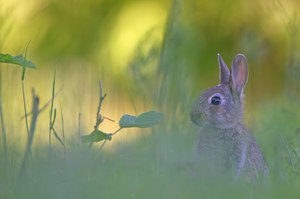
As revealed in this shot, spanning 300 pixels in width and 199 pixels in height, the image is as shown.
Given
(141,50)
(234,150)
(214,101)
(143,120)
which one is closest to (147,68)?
(141,50)

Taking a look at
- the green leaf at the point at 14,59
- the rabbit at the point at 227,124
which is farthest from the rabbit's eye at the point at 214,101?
the green leaf at the point at 14,59

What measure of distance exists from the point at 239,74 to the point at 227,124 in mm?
373

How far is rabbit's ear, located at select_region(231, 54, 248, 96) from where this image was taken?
523 centimetres

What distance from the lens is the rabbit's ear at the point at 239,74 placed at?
5.23 meters

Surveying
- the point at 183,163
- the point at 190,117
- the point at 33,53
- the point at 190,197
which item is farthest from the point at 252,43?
the point at 33,53

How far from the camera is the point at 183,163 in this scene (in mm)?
3275

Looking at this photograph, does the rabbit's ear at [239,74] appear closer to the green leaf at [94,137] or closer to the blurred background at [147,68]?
the blurred background at [147,68]

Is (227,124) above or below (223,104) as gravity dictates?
below

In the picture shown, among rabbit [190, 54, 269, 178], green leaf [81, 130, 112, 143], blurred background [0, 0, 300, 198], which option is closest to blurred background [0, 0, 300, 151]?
blurred background [0, 0, 300, 198]

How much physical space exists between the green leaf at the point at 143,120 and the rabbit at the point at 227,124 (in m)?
0.76

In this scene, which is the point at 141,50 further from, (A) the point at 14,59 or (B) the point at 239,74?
(A) the point at 14,59

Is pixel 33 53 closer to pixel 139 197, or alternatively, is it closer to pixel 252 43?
pixel 252 43

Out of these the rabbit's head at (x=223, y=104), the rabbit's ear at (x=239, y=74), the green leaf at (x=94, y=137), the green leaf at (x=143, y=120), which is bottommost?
the green leaf at (x=94, y=137)

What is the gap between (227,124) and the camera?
5059 millimetres
